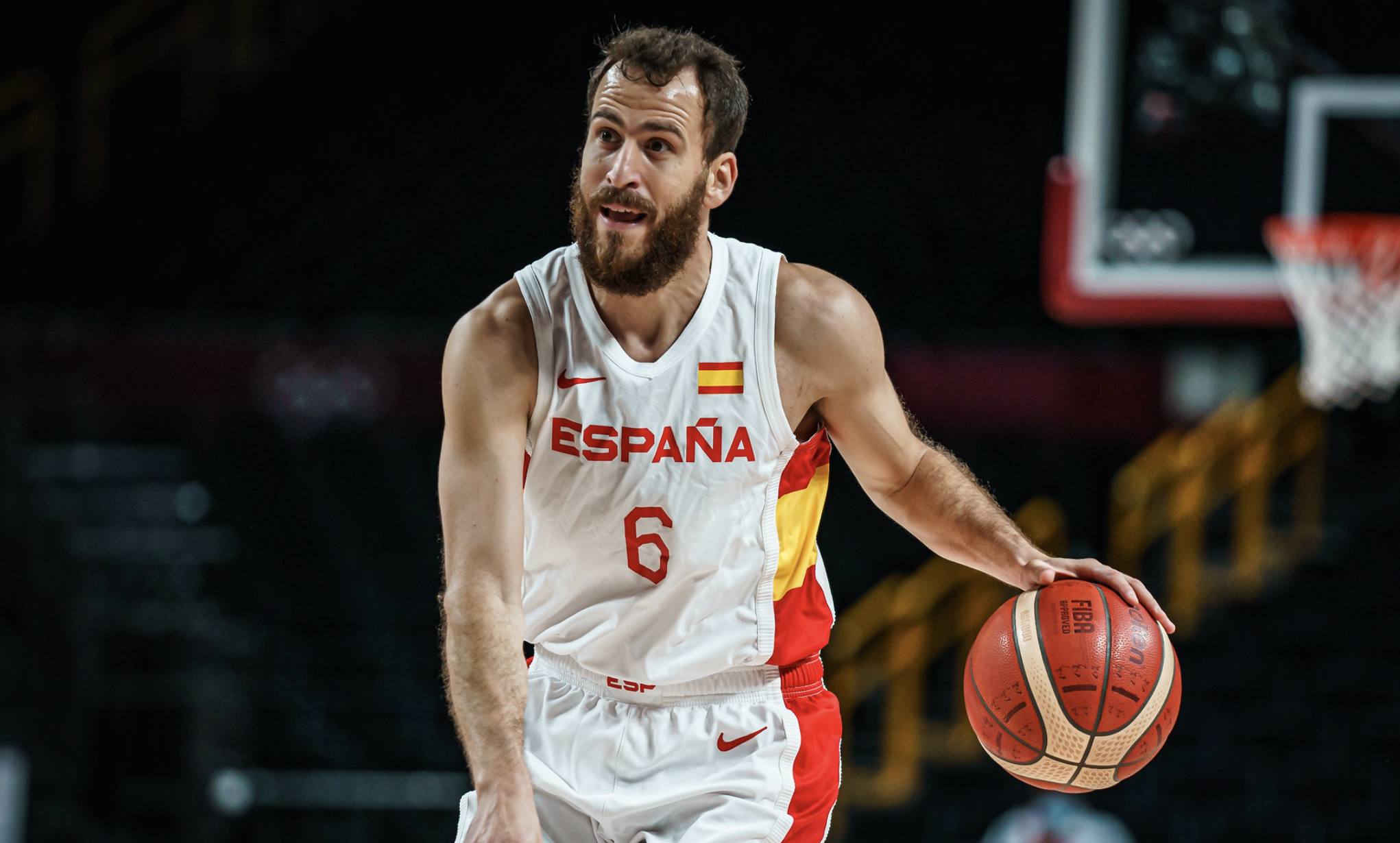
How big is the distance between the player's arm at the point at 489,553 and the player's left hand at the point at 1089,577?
94cm

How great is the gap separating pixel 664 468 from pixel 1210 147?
21.3 feet

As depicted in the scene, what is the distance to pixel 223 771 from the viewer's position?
22.2 ft

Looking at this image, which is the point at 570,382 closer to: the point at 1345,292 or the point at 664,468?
the point at 664,468

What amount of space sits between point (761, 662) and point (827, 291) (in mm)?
706

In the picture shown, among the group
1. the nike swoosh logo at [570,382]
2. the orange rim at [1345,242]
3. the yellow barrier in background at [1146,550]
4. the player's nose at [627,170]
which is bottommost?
the yellow barrier in background at [1146,550]

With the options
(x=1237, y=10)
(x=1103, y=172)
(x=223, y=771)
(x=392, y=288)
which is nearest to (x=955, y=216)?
(x=1103, y=172)

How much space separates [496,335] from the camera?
2.50 meters

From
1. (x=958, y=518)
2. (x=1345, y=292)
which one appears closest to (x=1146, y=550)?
(x=1345, y=292)

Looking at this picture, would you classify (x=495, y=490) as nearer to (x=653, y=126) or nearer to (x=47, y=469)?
(x=653, y=126)

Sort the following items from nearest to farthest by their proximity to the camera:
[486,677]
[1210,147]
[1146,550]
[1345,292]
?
[486,677] → [1345,292] → [1210,147] → [1146,550]

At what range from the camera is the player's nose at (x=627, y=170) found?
247 centimetres

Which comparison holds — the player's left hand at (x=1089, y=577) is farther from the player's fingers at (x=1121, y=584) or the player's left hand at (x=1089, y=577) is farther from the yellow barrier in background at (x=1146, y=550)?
the yellow barrier in background at (x=1146, y=550)

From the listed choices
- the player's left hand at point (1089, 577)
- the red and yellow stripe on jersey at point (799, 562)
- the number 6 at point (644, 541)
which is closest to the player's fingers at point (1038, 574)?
the player's left hand at point (1089, 577)

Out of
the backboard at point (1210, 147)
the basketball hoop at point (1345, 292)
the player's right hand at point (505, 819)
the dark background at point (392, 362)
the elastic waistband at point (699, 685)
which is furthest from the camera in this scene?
the backboard at point (1210, 147)
